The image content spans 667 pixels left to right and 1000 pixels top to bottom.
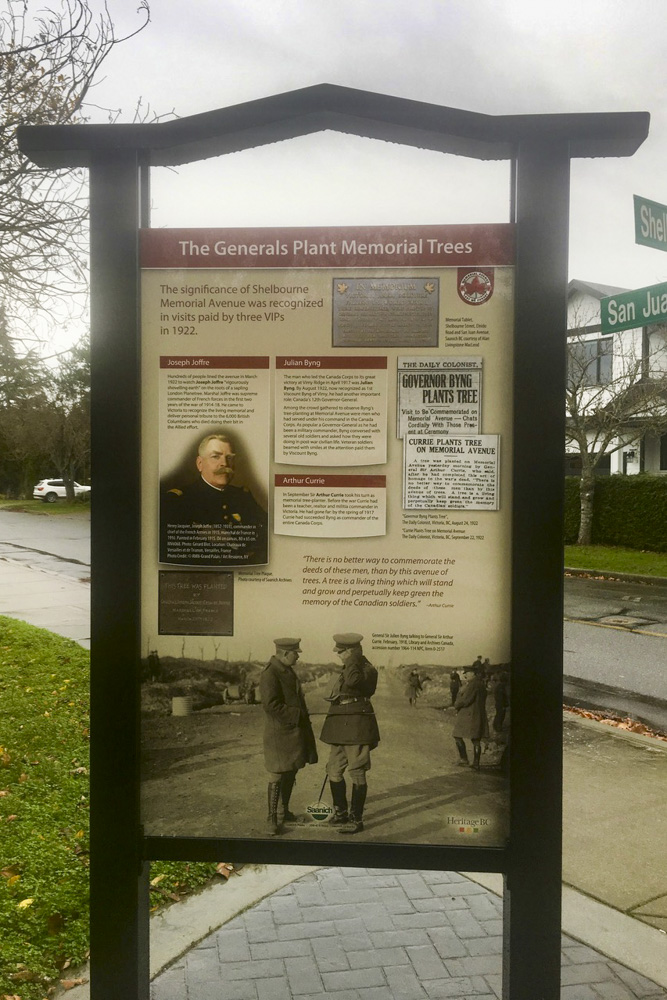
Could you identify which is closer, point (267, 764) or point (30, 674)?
point (267, 764)

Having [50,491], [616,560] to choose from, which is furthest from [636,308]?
[50,491]

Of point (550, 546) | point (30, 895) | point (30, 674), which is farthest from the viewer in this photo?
point (30, 674)

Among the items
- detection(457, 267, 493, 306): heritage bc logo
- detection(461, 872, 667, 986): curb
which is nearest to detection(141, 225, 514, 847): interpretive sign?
detection(457, 267, 493, 306): heritage bc logo

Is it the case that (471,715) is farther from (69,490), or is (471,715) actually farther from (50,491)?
(50,491)

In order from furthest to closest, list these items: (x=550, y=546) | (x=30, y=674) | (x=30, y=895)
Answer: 1. (x=30, y=674)
2. (x=30, y=895)
3. (x=550, y=546)

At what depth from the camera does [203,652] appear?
2797 mm

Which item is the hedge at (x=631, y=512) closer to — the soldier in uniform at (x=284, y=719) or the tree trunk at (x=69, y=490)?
the soldier in uniform at (x=284, y=719)

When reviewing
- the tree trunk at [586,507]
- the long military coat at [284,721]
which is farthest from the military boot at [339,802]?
the tree trunk at [586,507]

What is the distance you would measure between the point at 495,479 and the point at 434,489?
8.1 inches

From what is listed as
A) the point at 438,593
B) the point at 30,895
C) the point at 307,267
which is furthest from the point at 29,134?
the point at 30,895

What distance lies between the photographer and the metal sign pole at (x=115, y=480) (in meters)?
2.79

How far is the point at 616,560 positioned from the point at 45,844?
17.6 meters

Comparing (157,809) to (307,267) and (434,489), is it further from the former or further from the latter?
(307,267)

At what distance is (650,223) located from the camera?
16.7ft
